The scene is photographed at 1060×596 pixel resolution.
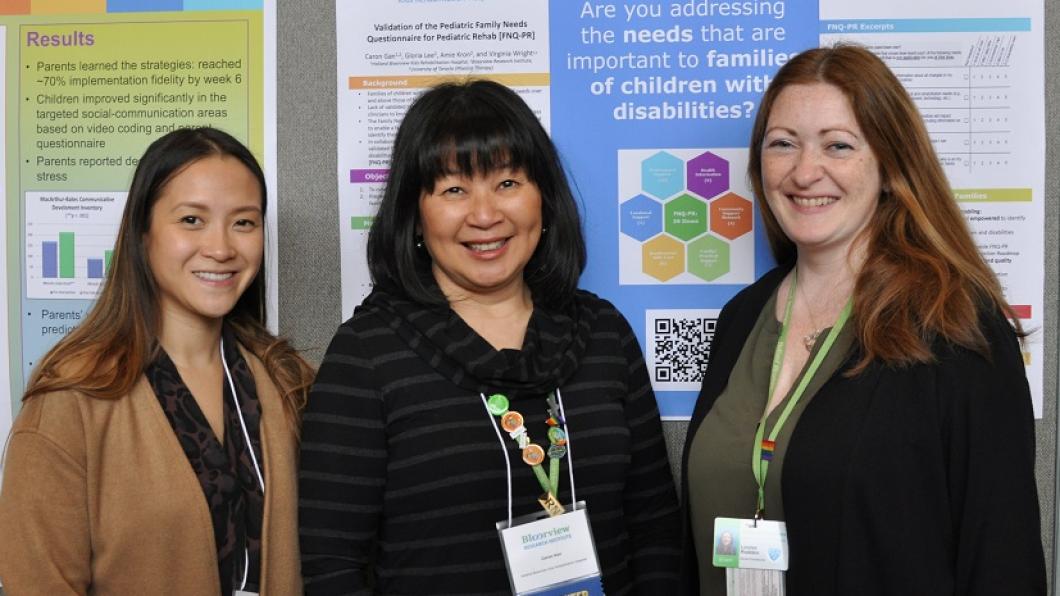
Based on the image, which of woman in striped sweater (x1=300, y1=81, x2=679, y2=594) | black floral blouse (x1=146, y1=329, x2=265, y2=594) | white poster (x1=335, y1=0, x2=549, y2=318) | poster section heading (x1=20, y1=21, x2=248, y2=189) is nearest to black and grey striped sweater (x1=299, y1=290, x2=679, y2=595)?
woman in striped sweater (x1=300, y1=81, x2=679, y2=594)

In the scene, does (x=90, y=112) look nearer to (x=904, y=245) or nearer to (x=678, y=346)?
(x=678, y=346)

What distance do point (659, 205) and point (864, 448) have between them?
0.75 meters

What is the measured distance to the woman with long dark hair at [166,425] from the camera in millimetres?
1433

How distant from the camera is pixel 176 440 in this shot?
151 centimetres

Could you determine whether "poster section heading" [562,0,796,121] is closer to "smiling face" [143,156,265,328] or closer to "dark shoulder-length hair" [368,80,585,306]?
"dark shoulder-length hair" [368,80,585,306]

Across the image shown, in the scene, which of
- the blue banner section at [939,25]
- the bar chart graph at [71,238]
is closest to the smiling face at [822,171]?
the blue banner section at [939,25]

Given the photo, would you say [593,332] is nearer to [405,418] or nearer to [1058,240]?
[405,418]

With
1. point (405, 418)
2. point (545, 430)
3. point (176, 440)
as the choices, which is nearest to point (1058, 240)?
point (545, 430)

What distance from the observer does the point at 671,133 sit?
6.49 feet

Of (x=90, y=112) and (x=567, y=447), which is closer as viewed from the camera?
(x=567, y=447)

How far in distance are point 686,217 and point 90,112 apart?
4.17 ft

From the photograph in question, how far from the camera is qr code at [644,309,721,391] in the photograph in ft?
6.56

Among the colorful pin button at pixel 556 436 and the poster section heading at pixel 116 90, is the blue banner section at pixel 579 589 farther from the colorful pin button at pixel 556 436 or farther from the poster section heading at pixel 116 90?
the poster section heading at pixel 116 90

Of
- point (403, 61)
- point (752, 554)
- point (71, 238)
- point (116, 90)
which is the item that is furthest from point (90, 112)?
point (752, 554)
